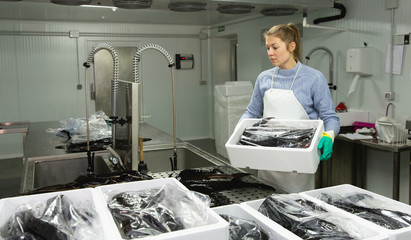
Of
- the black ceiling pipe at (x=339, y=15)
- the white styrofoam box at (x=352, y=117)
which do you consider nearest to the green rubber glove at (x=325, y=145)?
the white styrofoam box at (x=352, y=117)

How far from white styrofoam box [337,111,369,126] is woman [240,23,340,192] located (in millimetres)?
2072

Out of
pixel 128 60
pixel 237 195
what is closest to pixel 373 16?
pixel 237 195

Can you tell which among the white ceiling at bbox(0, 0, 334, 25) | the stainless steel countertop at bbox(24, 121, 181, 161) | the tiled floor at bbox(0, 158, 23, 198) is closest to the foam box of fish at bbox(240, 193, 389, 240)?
the stainless steel countertop at bbox(24, 121, 181, 161)

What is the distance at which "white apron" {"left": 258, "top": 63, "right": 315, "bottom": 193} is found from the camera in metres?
2.11

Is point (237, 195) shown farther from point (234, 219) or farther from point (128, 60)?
point (128, 60)

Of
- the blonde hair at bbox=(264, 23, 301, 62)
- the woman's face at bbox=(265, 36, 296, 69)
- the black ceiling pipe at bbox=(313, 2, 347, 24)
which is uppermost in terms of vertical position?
the black ceiling pipe at bbox=(313, 2, 347, 24)

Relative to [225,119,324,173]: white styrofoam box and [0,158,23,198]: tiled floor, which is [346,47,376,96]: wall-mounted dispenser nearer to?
[225,119,324,173]: white styrofoam box

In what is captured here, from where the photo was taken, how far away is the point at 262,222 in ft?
3.04

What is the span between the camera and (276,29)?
6.81ft

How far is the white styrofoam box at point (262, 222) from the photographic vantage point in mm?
853

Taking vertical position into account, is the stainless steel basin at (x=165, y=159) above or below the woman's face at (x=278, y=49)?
below

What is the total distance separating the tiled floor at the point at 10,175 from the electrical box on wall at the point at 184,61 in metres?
3.48

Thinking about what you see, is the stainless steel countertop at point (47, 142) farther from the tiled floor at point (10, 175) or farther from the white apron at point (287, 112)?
the tiled floor at point (10, 175)

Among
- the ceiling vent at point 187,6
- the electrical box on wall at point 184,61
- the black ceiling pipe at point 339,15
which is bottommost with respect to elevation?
the electrical box on wall at point 184,61
